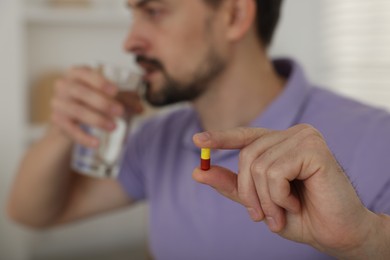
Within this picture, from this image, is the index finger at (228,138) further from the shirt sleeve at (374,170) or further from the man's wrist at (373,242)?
the shirt sleeve at (374,170)

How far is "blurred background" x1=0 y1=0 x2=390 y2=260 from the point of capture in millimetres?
1706

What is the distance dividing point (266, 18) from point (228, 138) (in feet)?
2.36

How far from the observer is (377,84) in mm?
1870

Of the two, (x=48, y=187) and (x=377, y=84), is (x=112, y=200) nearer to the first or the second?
(x=48, y=187)

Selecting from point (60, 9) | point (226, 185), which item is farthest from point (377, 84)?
point (226, 185)

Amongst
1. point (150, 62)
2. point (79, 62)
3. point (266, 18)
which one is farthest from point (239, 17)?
point (79, 62)

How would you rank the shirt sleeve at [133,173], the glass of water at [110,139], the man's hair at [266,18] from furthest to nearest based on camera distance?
the shirt sleeve at [133,173], the man's hair at [266,18], the glass of water at [110,139]

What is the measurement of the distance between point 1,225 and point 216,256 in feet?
Answer: 3.50

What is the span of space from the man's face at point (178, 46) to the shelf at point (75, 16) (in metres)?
0.71

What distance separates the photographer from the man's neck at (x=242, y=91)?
3.68 ft

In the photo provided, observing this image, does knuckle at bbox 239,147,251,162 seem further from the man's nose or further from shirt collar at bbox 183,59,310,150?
the man's nose

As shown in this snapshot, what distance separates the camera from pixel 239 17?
1.13m

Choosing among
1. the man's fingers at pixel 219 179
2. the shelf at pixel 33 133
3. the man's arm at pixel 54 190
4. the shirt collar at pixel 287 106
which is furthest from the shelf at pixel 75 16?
the man's fingers at pixel 219 179

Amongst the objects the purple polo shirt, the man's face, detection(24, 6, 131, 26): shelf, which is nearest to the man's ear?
the man's face
